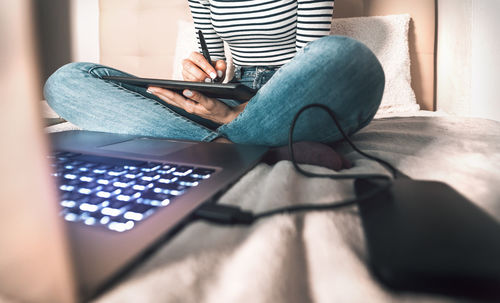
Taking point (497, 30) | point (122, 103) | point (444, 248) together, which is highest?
point (497, 30)

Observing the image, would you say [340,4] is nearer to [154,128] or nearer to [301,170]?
[154,128]

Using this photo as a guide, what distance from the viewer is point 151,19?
1.65 meters

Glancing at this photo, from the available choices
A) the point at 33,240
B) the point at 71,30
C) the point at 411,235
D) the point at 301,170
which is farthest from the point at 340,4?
the point at 71,30

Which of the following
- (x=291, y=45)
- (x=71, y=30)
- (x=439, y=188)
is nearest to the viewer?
(x=439, y=188)

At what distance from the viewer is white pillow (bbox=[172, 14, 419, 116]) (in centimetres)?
112

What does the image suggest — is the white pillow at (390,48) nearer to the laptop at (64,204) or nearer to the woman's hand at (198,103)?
the woman's hand at (198,103)

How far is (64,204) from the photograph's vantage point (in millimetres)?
296

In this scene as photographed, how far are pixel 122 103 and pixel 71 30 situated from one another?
158 cm

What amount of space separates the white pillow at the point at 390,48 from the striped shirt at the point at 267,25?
259 mm

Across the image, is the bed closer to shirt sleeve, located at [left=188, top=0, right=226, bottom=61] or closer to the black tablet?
the black tablet

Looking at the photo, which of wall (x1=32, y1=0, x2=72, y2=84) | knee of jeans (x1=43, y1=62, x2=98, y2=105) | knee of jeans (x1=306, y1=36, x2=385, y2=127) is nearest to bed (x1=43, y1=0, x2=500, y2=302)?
knee of jeans (x1=306, y1=36, x2=385, y2=127)

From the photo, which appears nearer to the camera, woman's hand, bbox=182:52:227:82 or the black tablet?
the black tablet

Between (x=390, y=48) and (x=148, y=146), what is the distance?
100 centimetres

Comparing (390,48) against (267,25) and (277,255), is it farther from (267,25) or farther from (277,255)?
(277,255)
